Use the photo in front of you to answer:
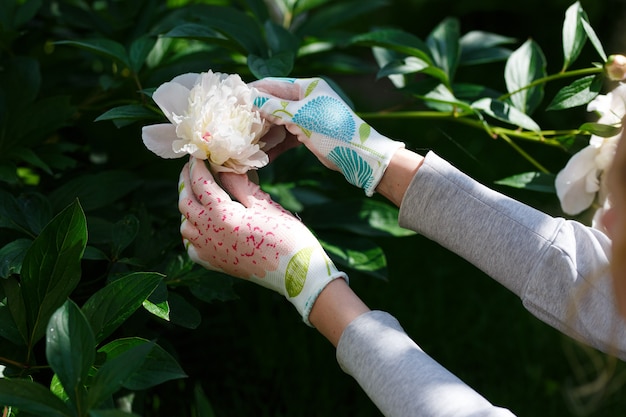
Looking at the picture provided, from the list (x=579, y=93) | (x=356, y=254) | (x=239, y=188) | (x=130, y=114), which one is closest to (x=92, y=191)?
(x=130, y=114)

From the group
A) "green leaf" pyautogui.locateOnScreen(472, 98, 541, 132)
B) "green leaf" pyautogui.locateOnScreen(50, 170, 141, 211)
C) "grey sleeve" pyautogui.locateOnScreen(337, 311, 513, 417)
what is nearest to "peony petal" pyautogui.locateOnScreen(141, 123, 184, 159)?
"green leaf" pyautogui.locateOnScreen(50, 170, 141, 211)

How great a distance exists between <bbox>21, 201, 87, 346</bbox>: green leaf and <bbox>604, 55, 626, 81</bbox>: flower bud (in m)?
0.79

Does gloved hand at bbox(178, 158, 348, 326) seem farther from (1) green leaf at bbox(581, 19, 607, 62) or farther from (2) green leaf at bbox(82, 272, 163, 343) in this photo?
(1) green leaf at bbox(581, 19, 607, 62)

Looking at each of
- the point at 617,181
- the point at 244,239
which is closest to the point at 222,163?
the point at 244,239

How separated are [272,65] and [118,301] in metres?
0.50

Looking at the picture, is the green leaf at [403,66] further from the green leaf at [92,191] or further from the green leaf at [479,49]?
the green leaf at [92,191]

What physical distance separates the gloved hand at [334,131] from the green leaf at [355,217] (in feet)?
1.10

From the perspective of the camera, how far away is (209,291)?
3.79 feet

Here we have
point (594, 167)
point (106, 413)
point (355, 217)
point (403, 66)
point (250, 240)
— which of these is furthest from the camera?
point (355, 217)

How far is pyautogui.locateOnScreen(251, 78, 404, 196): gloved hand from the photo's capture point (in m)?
1.06

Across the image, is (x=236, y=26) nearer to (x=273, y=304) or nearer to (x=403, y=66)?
(x=403, y=66)

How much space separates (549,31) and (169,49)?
2010 mm

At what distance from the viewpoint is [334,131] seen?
3.48ft

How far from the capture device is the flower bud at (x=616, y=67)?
1.15 meters
